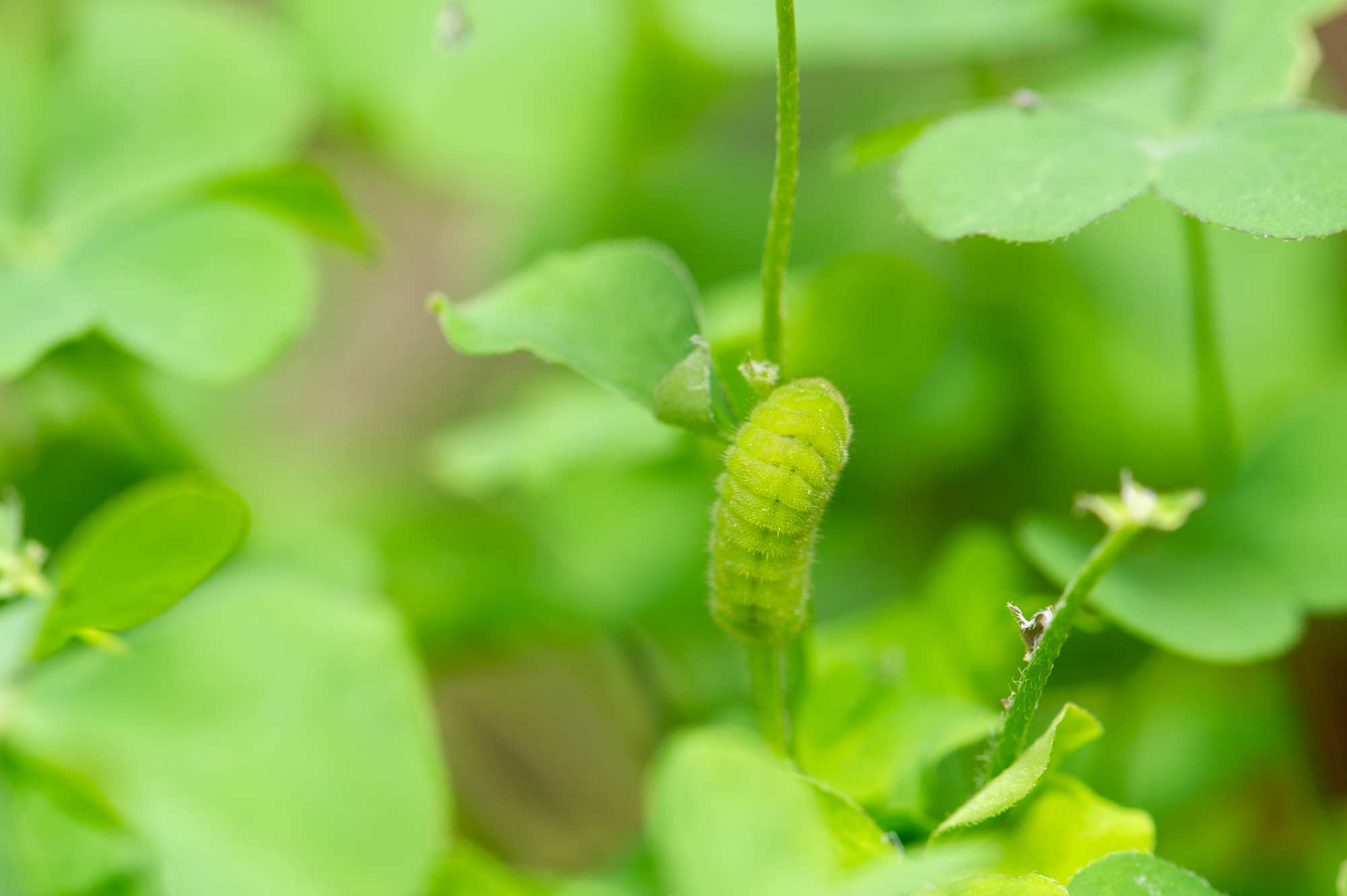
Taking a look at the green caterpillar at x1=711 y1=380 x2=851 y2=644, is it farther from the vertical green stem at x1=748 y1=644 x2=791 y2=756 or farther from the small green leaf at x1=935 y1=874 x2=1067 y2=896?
the small green leaf at x1=935 y1=874 x2=1067 y2=896

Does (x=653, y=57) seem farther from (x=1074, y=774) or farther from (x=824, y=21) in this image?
(x=1074, y=774)

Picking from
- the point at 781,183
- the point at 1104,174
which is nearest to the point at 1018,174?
the point at 1104,174

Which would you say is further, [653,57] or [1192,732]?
[653,57]

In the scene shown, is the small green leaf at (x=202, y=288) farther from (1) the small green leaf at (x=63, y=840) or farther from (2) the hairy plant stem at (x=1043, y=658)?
(2) the hairy plant stem at (x=1043, y=658)

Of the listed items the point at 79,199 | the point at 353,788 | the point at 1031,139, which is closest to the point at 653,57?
the point at 79,199

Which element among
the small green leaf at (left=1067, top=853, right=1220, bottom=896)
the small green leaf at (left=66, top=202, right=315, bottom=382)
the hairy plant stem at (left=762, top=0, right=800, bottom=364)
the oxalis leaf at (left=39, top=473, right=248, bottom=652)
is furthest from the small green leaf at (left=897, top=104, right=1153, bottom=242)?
the small green leaf at (left=66, top=202, right=315, bottom=382)

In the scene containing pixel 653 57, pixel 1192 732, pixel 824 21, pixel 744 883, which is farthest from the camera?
pixel 653 57

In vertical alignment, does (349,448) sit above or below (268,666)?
A: below
